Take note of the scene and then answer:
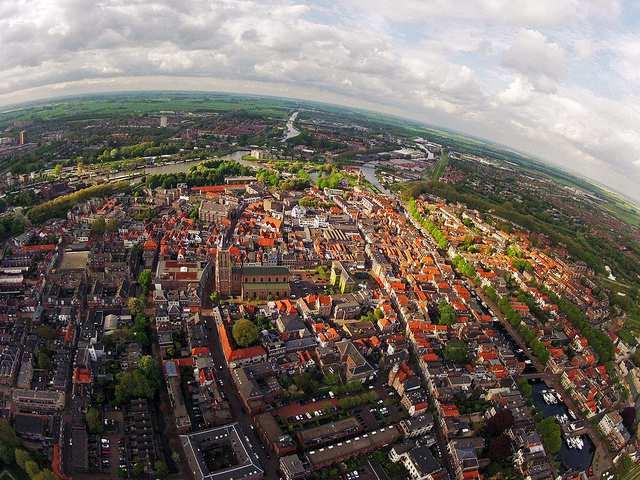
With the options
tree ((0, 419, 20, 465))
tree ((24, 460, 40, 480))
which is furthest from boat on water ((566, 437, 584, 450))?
tree ((0, 419, 20, 465))

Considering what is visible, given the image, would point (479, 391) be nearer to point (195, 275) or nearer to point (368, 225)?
point (195, 275)

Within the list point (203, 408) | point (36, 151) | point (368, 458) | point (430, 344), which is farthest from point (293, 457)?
point (36, 151)

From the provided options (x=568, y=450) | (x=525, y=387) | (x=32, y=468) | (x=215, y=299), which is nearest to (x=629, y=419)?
(x=568, y=450)

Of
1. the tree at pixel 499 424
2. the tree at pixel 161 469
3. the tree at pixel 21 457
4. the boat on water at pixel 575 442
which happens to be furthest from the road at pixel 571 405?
the tree at pixel 21 457

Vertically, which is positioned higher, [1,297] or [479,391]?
[479,391]

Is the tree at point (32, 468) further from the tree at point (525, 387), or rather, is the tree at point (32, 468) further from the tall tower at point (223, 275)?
the tree at point (525, 387)

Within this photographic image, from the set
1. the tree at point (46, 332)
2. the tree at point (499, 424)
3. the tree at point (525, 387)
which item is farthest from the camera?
the tree at point (525, 387)
